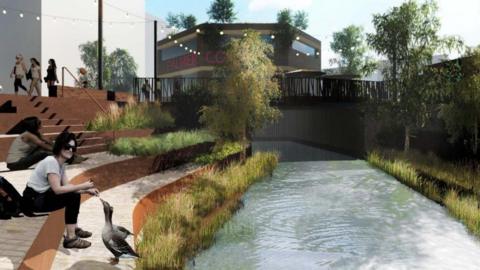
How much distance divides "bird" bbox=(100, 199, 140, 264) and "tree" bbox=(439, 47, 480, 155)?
13493mm

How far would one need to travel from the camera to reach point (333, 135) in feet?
89.9

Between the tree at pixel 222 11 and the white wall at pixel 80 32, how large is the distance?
7.39 meters

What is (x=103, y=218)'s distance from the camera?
7172mm

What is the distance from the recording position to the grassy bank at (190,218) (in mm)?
6497

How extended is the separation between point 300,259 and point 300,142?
27848mm

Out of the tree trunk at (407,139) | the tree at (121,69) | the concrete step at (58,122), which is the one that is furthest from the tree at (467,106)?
the tree at (121,69)

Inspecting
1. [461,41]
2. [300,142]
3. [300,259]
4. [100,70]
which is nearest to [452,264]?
[300,259]

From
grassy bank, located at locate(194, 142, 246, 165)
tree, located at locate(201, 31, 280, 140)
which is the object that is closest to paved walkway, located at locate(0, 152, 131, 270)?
grassy bank, located at locate(194, 142, 246, 165)

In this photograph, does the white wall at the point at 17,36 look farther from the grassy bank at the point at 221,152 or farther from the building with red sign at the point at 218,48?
the grassy bank at the point at 221,152

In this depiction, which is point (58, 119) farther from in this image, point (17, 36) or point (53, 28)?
point (53, 28)

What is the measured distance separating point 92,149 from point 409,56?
13760mm

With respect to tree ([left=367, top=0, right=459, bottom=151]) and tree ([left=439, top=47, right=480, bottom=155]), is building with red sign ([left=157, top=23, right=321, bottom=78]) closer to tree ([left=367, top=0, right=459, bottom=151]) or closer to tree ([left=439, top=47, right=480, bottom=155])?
tree ([left=367, top=0, right=459, bottom=151])

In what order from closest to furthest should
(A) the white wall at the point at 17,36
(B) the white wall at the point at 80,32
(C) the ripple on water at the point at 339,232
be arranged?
(C) the ripple on water at the point at 339,232, (A) the white wall at the point at 17,36, (B) the white wall at the point at 80,32

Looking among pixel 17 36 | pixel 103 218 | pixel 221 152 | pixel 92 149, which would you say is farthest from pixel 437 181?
pixel 17 36
